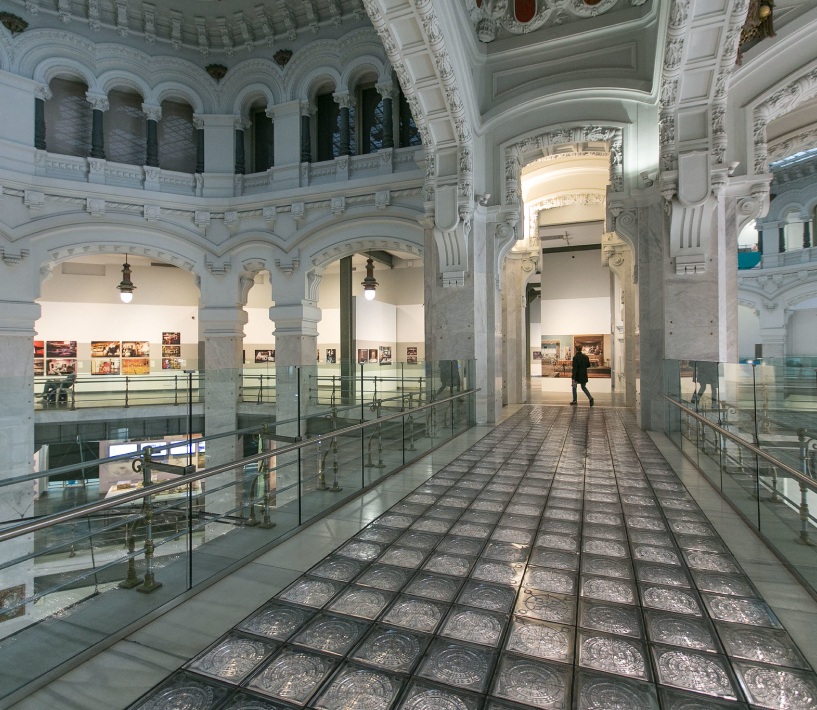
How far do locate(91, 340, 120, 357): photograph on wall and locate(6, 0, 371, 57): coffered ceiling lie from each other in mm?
8432

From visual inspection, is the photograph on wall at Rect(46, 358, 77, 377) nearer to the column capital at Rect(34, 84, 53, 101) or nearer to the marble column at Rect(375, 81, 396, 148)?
the column capital at Rect(34, 84, 53, 101)

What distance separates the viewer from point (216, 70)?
38.6 ft

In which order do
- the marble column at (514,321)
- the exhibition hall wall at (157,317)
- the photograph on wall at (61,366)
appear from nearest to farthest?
the marble column at (514,321) → the photograph on wall at (61,366) → the exhibition hall wall at (157,317)

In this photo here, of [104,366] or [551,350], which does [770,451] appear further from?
[104,366]

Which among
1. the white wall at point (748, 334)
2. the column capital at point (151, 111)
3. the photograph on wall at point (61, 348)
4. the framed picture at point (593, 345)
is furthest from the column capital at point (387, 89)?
the white wall at point (748, 334)

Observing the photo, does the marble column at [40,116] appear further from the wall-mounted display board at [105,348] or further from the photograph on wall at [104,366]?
the photograph on wall at [104,366]

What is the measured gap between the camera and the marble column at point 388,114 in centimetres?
1069

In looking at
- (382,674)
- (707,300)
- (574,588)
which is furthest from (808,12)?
(382,674)

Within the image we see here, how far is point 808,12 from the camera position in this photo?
648 cm

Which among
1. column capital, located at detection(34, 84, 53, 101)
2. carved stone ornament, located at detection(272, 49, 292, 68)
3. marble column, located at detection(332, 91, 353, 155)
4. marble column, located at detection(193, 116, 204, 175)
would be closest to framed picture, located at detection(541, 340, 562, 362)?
marble column, located at detection(332, 91, 353, 155)

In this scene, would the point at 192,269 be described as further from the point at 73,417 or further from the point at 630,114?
the point at 630,114

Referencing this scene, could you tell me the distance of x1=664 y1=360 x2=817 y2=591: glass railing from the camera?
274cm

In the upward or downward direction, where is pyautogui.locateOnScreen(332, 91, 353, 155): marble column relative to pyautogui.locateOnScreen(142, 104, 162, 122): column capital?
downward

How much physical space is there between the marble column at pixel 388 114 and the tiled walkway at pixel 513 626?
364 inches
